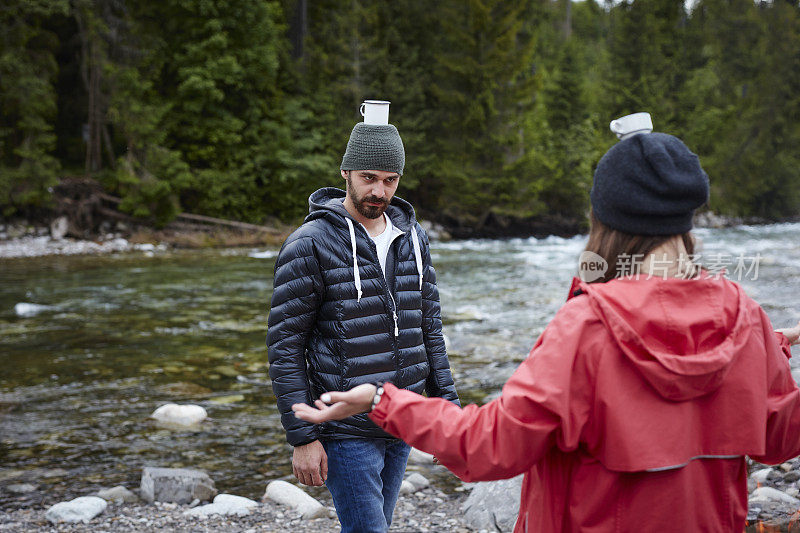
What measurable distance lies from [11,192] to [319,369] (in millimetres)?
23972

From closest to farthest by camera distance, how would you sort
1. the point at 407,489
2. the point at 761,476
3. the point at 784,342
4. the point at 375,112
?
the point at 784,342
the point at 375,112
the point at 761,476
the point at 407,489

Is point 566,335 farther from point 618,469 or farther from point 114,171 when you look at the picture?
point 114,171

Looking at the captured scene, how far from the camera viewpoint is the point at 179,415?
6594 millimetres

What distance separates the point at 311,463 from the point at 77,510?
2774 mm

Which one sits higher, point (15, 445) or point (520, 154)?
point (520, 154)

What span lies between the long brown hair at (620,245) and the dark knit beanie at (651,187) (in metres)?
0.02

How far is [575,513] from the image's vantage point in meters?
1.54

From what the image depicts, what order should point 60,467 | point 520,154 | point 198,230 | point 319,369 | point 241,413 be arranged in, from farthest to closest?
point 520,154
point 198,230
point 241,413
point 60,467
point 319,369

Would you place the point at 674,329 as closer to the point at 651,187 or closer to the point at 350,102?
the point at 651,187

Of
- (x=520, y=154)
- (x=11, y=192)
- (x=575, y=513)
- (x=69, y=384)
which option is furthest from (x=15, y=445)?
(x=520, y=154)

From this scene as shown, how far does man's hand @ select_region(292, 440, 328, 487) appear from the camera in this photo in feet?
8.41

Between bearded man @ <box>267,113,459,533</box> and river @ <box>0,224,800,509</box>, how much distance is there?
122 cm

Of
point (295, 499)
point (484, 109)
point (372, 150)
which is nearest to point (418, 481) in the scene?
point (295, 499)

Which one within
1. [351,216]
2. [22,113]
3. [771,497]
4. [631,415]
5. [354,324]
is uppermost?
[22,113]
